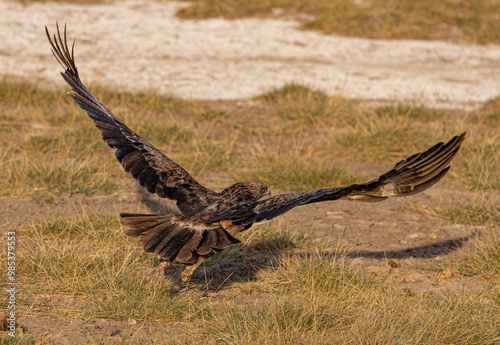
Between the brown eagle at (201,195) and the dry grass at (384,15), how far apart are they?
1225 cm

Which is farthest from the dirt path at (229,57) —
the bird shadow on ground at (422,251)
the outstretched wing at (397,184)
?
the outstretched wing at (397,184)

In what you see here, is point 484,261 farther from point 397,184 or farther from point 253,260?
point 253,260

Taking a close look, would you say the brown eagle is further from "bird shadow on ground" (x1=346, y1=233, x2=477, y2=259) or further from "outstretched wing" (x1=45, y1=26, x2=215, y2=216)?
"bird shadow on ground" (x1=346, y1=233, x2=477, y2=259)

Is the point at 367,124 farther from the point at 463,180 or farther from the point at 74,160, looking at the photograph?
the point at 74,160

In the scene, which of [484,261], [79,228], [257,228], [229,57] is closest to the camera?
[484,261]

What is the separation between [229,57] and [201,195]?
9987mm

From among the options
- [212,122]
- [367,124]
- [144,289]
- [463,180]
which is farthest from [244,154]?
[144,289]

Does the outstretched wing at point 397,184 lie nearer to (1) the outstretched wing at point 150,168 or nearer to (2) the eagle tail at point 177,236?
(2) the eagle tail at point 177,236

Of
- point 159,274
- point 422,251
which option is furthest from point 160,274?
point 422,251

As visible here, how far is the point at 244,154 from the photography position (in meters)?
9.52

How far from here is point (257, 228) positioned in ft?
21.2

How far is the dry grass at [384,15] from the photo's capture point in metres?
17.1

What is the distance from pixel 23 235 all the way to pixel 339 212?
11.3 feet

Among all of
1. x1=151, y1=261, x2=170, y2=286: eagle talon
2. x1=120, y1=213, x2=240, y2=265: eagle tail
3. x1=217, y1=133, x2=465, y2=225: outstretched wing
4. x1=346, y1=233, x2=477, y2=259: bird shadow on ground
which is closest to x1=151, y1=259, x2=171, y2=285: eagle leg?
x1=151, y1=261, x2=170, y2=286: eagle talon
